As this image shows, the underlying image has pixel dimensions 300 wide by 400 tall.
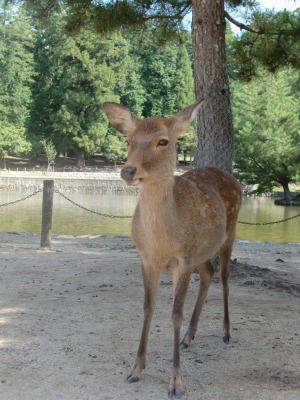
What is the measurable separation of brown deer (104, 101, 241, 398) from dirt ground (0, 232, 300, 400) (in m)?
0.26

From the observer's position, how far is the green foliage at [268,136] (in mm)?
30438

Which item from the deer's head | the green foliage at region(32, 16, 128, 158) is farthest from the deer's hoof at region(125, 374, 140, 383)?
the green foliage at region(32, 16, 128, 158)

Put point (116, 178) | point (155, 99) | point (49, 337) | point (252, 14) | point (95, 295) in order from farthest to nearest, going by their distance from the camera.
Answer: point (155, 99)
point (116, 178)
point (252, 14)
point (95, 295)
point (49, 337)

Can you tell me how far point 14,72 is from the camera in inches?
1839

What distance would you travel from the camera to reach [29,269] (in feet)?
21.8

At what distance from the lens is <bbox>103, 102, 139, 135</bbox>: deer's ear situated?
3.46m

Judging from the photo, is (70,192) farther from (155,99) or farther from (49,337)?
(49,337)

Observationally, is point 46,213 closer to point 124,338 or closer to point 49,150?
point 124,338

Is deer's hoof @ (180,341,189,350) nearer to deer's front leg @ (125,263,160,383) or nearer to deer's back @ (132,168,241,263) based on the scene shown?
deer's front leg @ (125,263,160,383)

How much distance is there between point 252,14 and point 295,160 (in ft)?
78.2

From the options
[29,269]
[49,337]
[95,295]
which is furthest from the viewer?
[29,269]

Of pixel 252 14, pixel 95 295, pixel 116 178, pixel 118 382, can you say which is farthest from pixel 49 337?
pixel 116 178

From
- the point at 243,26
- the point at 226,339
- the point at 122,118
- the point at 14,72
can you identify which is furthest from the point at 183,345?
the point at 14,72

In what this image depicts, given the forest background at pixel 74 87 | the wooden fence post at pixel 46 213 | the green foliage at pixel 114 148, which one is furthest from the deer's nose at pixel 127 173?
the green foliage at pixel 114 148
